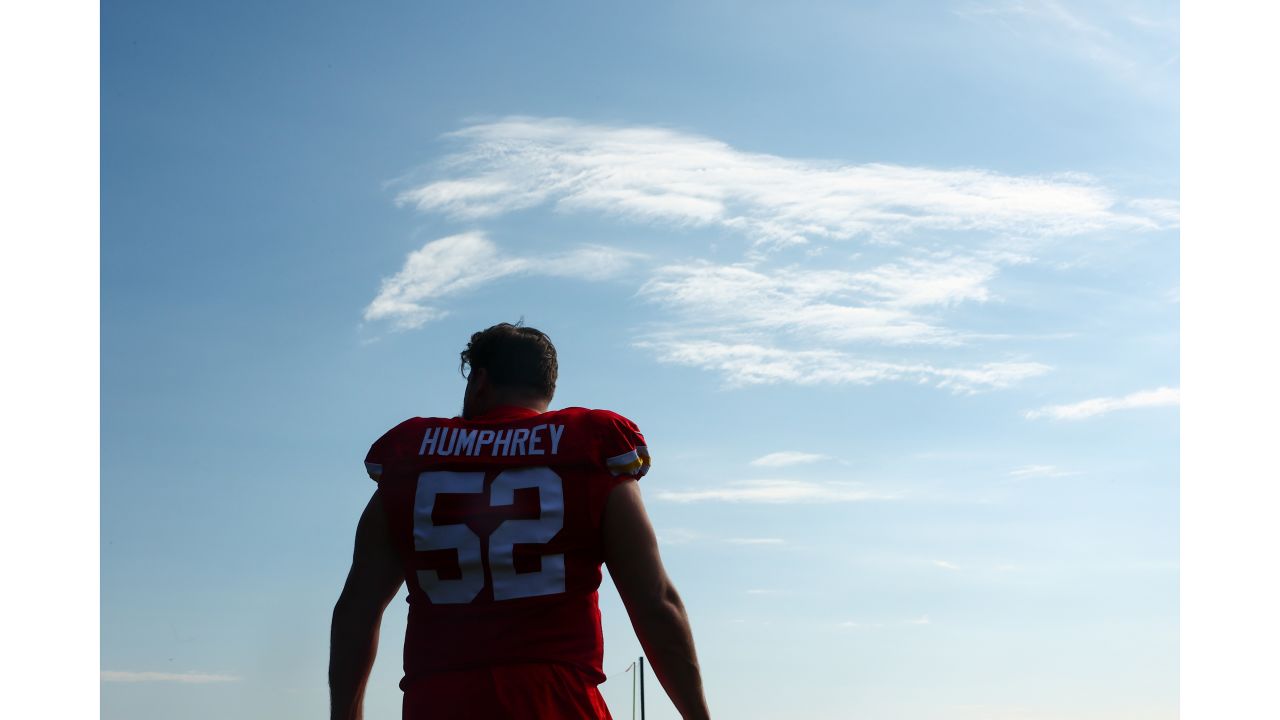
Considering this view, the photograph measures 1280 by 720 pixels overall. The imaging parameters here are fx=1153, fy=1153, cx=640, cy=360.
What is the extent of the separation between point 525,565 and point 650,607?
412mm

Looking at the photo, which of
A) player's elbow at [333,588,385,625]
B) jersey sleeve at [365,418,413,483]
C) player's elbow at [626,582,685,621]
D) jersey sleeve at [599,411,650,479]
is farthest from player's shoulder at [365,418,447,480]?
player's elbow at [626,582,685,621]

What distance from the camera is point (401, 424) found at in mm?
3920

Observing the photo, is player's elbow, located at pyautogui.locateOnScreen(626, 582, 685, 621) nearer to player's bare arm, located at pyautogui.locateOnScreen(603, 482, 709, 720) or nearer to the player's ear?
player's bare arm, located at pyautogui.locateOnScreen(603, 482, 709, 720)

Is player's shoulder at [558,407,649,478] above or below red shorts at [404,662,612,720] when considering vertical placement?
above

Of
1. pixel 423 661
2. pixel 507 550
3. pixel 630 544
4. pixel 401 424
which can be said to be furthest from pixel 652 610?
pixel 401 424

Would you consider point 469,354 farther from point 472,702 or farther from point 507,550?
point 472,702

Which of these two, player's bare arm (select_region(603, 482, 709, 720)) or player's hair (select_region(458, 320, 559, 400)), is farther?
player's hair (select_region(458, 320, 559, 400))

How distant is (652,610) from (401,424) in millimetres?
1070

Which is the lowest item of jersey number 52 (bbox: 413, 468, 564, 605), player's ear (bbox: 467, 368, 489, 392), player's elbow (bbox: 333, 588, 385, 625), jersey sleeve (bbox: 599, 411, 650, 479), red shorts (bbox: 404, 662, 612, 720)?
red shorts (bbox: 404, 662, 612, 720)

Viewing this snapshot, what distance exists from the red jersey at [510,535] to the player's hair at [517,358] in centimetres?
28

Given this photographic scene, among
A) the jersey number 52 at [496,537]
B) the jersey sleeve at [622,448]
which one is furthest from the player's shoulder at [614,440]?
the jersey number 52 at [496,537]

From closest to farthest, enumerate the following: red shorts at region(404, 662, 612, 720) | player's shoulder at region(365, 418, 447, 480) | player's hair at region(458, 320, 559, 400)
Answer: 1. red shorts at region(404, 662, 612, 720)
2. player's shoulder at region(365, 418, 447, 480)
3. player's hair at region(458, 320, 559, 400)

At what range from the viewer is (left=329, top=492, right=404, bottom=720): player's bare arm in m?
3.89

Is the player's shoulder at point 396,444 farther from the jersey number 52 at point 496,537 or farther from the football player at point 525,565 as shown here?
the jersey number 52 at point 496,537
